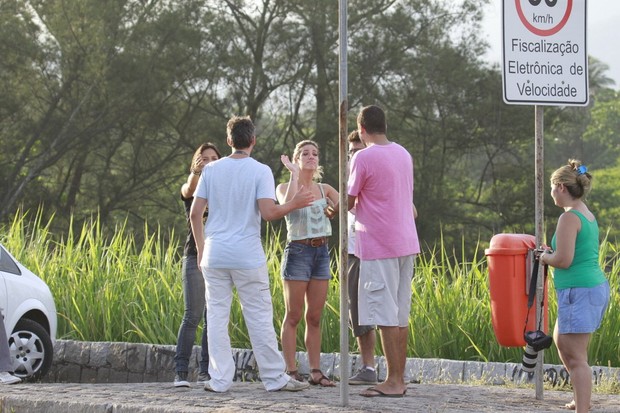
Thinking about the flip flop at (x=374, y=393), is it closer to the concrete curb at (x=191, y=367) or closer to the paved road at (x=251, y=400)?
the paved road at (x=251, y=400)

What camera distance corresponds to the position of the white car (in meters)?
9.82

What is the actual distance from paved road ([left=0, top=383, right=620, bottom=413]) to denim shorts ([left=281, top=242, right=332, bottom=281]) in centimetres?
75

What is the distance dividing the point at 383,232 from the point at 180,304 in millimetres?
4934

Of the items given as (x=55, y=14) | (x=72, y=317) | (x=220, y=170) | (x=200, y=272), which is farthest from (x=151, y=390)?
(x=55, y=14)

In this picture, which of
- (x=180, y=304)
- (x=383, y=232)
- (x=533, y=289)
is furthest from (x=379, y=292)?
(x=180, y=304)

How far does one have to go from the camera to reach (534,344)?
24.6 feet

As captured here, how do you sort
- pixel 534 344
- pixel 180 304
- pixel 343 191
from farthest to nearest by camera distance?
1. pixel 180 304
2. pixel 534 344
3. pixel 343 191

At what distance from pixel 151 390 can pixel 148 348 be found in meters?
2.86

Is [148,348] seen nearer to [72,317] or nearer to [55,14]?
[72,317]

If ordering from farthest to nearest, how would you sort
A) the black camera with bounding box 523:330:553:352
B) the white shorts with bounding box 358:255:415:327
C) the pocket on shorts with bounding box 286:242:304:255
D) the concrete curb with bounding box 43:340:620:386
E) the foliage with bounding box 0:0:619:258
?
the foliage with bounding box 0:0:619:258 → the concrete curb with bounding box 43:340:620:386 → the pocket on shorts with bounding box 286:242:304:255 → the white shorts with bounding box 358:255:415:327 → the black camera with bounding box 523:330:553:352

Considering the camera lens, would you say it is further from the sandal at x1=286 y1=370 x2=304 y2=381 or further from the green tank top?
the sandal at x1=286 y1=370 x2=304 y2=381

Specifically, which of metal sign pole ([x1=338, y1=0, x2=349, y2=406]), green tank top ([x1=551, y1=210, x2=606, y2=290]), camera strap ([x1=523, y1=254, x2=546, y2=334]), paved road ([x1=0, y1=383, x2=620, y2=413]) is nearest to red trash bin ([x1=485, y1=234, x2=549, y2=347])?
camera strap ([x1=523, y1=254, x2=546, y2=334])

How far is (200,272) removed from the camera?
29.1 ft

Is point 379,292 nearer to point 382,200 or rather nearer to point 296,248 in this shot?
point 382,200
